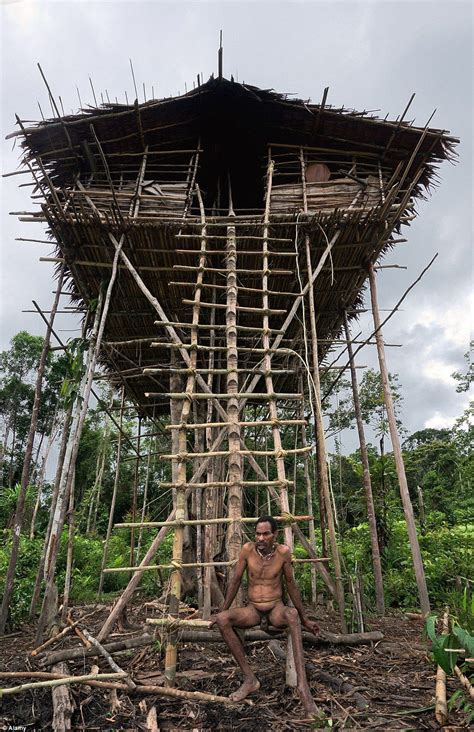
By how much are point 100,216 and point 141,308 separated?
1816 millimetres

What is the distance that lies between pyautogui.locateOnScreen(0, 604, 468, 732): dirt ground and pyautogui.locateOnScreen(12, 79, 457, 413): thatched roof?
363 cm

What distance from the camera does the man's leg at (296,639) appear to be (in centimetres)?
291

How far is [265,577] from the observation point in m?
3.50

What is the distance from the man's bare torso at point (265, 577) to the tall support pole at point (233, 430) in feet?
1.68

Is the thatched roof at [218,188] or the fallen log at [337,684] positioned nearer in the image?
the fallen log at [337,684]

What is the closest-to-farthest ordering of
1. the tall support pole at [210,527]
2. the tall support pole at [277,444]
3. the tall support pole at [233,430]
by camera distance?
the tall support pole at [277,444] → the tall support pole at [233,430] → the tall support pole at [210,527]

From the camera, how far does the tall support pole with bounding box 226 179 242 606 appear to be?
415 centimetres

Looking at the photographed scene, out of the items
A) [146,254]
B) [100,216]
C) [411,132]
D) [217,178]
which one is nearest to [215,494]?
[146,254]

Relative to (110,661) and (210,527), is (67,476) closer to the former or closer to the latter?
(210,527)

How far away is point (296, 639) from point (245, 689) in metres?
0.50

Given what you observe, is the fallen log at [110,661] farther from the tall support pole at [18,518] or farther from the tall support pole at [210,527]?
the tall support pole at [18,518]

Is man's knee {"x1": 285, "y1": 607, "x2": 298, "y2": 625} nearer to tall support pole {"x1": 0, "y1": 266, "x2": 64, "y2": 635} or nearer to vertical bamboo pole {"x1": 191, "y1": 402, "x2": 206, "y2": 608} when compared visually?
vertical bamboo pole {"x1": 191, "y1": 402, "x2": 206, "y2": 608}

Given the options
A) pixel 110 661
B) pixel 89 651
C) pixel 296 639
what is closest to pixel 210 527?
pixel 89 651

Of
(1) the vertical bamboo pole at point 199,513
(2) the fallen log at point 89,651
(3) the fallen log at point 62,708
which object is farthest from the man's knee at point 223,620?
(1) the vertical bamboo pole at point 199,513
